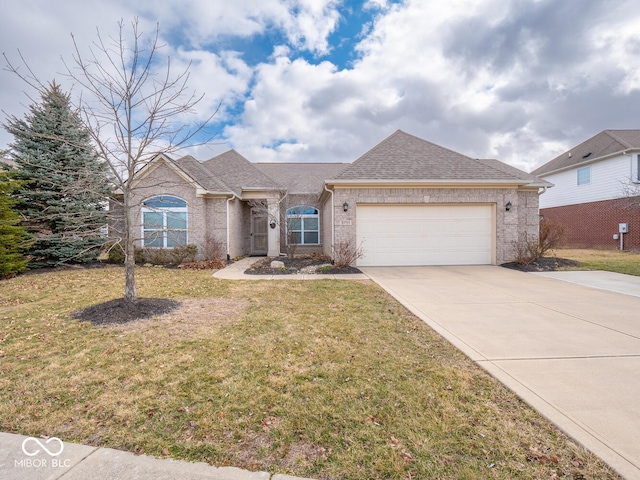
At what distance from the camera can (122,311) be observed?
527 cm

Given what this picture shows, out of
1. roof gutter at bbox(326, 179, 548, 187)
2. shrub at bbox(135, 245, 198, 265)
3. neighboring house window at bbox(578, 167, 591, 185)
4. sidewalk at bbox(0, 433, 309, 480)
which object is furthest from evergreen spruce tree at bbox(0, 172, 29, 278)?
neighboring house window at bbox(578, 167, 591, 185)

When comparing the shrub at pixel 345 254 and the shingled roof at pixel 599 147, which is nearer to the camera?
the shrub at pixel 345 254

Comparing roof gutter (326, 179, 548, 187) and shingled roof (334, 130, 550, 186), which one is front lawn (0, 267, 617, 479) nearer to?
roof gutter (326, 179, 548, 187)

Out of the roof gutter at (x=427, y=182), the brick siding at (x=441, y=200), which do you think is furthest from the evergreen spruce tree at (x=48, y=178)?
the roof gutter at (x=427, y=182)

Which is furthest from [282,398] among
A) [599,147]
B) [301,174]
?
[599,147]

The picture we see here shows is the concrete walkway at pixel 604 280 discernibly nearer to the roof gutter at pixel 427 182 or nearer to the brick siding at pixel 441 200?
the brick siding at pixel 441 200

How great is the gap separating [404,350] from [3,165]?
47.7 ft

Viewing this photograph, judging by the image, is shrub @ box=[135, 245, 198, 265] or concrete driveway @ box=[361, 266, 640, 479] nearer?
concrete driveway @ box=[361, 266, 640, 479]

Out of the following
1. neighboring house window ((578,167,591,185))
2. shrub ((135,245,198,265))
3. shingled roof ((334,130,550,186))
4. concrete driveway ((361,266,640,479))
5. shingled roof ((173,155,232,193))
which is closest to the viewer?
concrete driveway ((361,266,640,479))

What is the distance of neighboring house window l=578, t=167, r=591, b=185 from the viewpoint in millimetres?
19844

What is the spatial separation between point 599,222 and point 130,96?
85.4ft

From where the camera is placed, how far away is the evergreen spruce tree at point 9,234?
9180mm

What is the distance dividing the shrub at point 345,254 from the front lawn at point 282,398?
527 cm

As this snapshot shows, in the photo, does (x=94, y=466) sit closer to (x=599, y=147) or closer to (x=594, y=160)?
(x=594, y=160)
